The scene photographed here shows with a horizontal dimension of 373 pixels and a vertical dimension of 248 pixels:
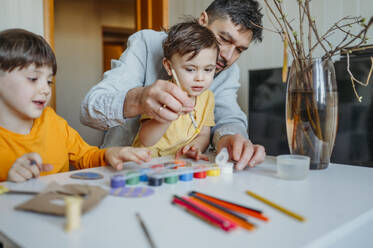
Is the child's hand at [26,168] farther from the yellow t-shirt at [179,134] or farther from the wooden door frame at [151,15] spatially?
the wooden door frame at [151,15]

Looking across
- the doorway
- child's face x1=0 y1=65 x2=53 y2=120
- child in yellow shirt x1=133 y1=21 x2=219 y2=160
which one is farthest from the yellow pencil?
the doorway

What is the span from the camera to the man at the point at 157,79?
95cm

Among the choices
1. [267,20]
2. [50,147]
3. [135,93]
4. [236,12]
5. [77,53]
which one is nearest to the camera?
[135,93]

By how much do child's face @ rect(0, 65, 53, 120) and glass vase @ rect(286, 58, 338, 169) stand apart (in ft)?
2.48

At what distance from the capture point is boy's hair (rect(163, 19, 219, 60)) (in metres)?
1.16

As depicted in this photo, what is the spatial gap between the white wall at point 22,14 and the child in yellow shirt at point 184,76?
1.28m

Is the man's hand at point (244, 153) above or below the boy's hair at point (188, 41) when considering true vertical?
below

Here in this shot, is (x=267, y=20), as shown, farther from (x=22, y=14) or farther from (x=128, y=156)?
(x=128, y=156)

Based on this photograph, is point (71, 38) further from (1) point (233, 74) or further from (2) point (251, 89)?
(1) point (233, 74)

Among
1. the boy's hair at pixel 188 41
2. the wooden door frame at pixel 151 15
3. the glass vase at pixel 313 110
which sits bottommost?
the glass vase at pixel 313 110

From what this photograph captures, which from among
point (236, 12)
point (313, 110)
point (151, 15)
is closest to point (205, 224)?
point (313, 110)

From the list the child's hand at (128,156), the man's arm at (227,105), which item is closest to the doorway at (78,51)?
the man's arm at (227,105)

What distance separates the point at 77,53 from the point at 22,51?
13.1 feet

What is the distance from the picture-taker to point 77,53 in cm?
465
